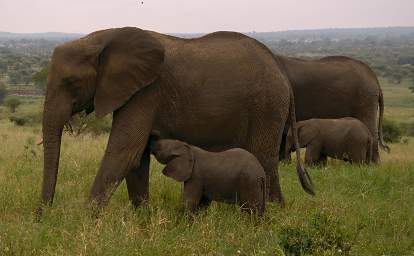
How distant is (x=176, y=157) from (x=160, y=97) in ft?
2.06

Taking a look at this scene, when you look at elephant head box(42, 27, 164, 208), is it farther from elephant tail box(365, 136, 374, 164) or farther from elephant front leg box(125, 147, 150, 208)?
elephant tail box(365, 136, 374, 164)

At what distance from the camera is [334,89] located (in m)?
10.8

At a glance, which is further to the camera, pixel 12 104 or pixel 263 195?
pixel 12 104

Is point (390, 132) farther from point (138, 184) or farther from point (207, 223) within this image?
point (207, 223)

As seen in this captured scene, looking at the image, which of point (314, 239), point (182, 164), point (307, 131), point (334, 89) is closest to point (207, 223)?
point (182, 164)

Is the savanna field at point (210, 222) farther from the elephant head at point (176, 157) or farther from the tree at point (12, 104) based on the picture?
the tree at point (12, 104)

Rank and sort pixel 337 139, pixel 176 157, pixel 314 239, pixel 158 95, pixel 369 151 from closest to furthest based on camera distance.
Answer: pixel 314 239, pixel 176 157, pixel 158 95, pixel 337 139, pixel 369 151

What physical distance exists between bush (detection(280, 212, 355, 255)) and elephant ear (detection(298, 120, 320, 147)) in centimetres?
545

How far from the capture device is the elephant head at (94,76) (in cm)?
578

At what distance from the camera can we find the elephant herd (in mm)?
5824

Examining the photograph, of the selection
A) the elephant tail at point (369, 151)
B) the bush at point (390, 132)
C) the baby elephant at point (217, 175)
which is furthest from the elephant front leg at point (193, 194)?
the bush at point (390, 132)

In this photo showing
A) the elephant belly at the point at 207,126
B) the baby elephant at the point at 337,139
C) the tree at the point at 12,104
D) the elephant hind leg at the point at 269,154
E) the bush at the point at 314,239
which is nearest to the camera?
the bush at the point at 314,239

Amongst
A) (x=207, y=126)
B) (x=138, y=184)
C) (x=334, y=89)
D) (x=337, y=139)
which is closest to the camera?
(x=207, y=126)

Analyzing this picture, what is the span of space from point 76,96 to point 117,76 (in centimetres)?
43
